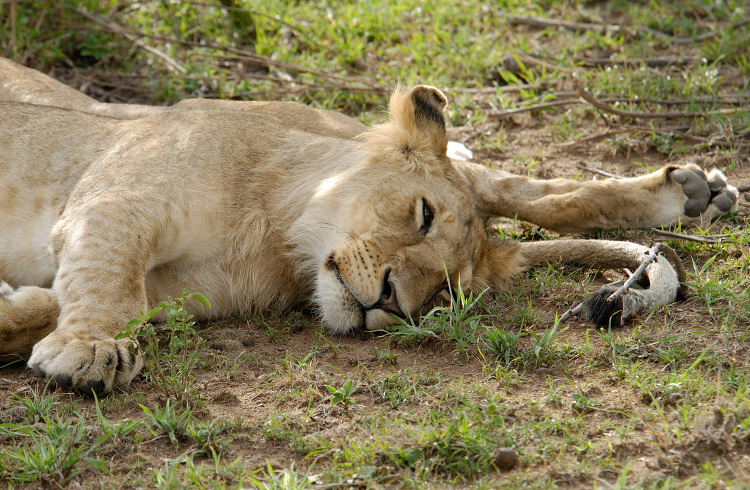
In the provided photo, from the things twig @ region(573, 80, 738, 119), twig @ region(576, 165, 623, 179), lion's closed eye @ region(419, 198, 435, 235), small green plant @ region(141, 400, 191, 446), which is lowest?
small green plant @ region(141, 400, 191, 446)

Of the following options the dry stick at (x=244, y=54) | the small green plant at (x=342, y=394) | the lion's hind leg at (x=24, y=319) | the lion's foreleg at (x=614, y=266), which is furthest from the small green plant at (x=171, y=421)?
the dry stick at (x=244, y=54)

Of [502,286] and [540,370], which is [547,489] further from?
[502,286]

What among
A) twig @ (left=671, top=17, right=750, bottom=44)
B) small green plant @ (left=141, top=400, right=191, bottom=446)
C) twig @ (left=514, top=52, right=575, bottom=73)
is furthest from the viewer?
twig @ (left=671, top=17, right=750, bottom=44)

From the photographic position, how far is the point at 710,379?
2961 mm

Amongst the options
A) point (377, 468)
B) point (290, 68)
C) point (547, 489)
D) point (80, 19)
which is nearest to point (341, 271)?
point (377, 468)

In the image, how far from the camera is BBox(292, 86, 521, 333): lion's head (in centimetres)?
353

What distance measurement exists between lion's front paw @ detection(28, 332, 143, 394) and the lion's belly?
89 cm

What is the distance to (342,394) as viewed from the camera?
3.06 meters

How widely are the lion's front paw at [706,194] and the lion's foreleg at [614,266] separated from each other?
33.4 inches

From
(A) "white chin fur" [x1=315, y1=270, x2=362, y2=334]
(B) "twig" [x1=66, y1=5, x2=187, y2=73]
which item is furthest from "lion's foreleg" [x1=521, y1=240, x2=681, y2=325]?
(B) "twig" [x1=66, y1=5, x2=187, y2=73]

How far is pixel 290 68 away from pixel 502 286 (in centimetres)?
352

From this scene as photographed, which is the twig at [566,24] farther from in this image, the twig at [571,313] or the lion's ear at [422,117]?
the twig at [571,313]

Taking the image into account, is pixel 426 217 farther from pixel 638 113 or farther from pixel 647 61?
pixel 647 61

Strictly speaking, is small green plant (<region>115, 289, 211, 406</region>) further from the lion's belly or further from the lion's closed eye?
the lion's closed eye
